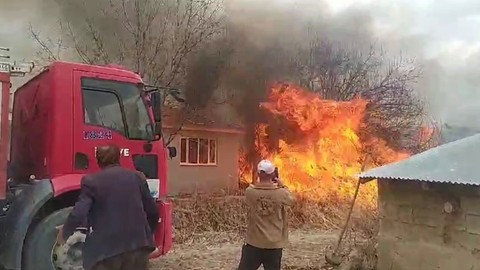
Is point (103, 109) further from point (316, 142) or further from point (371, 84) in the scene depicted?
point (371, 84)

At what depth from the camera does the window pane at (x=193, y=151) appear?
21.7 meters

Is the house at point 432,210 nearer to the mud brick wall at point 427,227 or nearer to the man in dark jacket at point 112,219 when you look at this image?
the mud brick wall at point 427,227

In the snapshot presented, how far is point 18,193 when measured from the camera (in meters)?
6.35

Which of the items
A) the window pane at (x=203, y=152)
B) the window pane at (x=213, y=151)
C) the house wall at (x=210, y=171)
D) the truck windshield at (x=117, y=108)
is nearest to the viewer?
the truck windshield at (x=117, y=108)

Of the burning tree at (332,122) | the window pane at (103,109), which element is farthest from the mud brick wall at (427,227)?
the burning tree at (332,122)

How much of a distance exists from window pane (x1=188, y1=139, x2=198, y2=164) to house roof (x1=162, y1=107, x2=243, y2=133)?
0.91m

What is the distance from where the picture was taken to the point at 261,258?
5.80 meters

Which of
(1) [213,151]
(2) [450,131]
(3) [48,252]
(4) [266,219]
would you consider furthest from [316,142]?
(3) [48,252]

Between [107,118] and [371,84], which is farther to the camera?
[371,84]

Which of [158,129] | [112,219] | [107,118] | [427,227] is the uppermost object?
[107,118]

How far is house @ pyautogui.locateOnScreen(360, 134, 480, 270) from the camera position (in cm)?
643

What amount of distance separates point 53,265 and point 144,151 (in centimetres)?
163

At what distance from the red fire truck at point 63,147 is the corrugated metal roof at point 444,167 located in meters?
2.79

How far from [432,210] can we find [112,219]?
13.7 ft
